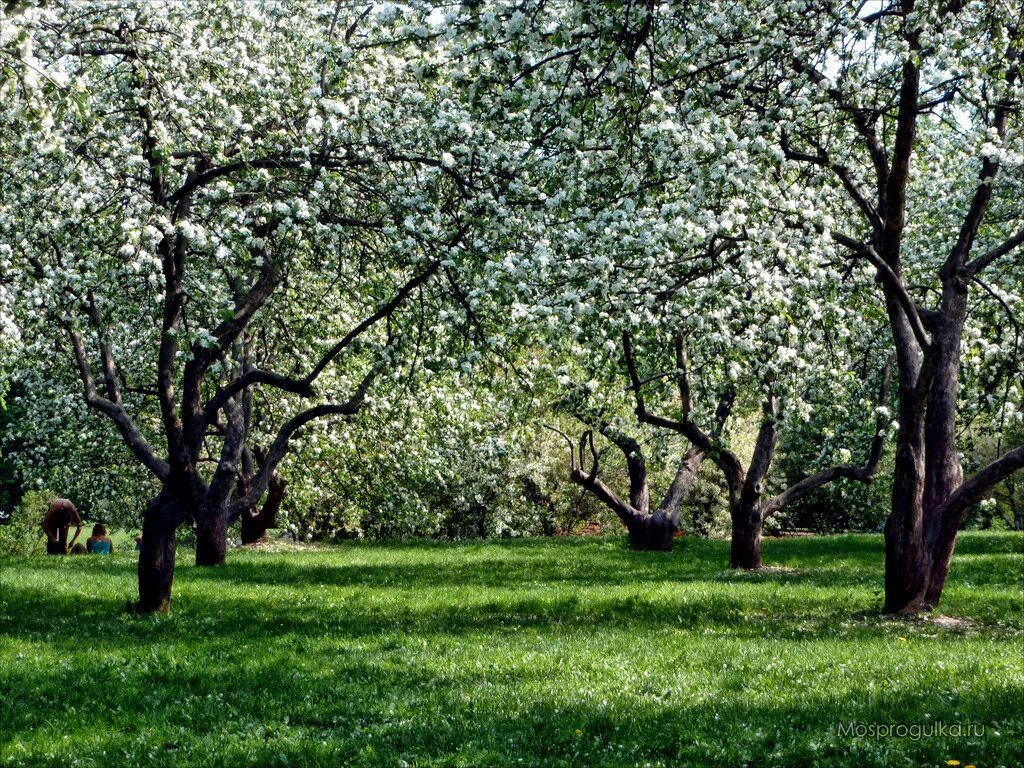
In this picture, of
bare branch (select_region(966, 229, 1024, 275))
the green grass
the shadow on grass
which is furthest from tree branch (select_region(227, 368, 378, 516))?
bare branch (select_region(966, 229, 1024, 275))

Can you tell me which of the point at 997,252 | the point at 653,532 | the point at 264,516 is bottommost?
the point at 264,516

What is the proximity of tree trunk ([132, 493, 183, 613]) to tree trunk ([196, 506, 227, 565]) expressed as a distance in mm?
8808

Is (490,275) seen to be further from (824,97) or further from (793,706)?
(793,706)

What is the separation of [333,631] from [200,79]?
776 cm

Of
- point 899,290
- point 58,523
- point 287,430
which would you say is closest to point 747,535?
point 899,290

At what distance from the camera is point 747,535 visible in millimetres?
24625

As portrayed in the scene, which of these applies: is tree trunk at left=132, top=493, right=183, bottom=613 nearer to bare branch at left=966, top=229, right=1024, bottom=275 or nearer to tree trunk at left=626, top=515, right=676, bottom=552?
bare branch at left=966, top=229, right=1024, bottom=275

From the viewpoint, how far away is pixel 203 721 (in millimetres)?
9656

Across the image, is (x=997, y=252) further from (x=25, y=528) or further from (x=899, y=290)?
(x=25, y=528)

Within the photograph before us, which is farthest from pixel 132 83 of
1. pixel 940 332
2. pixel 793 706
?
pixel 940 332

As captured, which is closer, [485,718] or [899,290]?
[485,718]

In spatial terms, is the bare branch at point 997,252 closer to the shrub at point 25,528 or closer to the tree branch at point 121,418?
the tree branch at point 121,418

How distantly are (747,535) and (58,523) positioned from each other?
21561 mm

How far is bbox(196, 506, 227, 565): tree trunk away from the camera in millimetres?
25344
